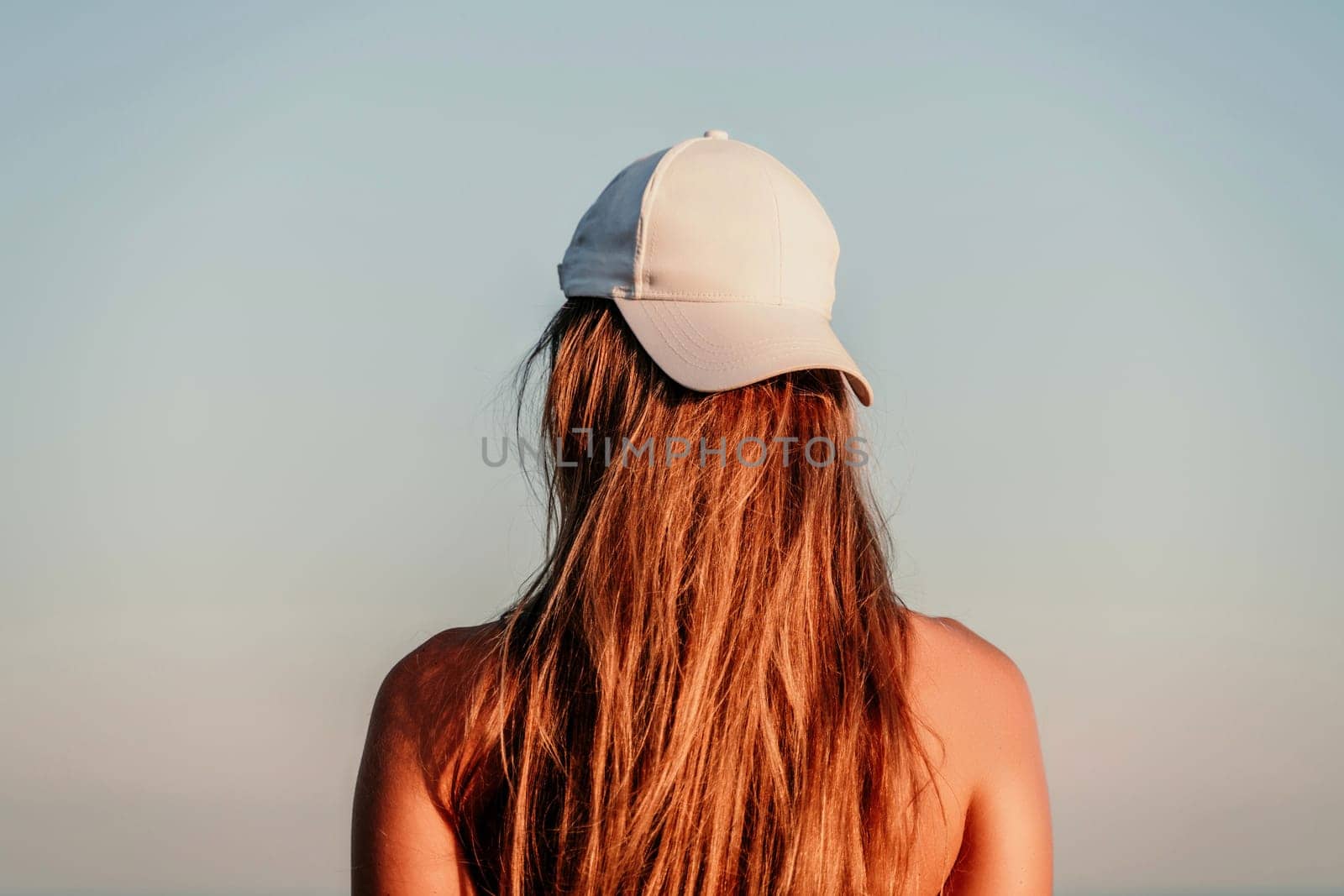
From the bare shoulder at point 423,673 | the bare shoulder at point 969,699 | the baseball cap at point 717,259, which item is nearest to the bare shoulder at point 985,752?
the bare shoulder at point 969,699

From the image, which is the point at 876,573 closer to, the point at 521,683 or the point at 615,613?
the point at 615,613

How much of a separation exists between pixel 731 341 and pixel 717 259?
0.18 m

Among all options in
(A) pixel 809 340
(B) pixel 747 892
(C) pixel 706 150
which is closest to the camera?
(B) pixel 747 892

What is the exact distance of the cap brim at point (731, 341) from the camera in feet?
6.77

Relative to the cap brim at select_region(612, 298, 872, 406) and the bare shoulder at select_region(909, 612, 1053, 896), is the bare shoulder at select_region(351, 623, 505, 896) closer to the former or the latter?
the cap brim at select_region(612, 298, 872, 406)

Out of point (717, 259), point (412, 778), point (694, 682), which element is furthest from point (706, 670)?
point (717, 259)

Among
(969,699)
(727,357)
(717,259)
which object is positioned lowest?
(969,699)

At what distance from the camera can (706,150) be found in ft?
7.50

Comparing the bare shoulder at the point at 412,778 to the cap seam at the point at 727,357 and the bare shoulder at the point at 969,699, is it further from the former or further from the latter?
the bare shoulder at the point at 969,699

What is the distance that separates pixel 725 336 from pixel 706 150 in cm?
39

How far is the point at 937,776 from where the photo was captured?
209cm

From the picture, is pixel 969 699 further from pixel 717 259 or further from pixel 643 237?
pixel 643 237

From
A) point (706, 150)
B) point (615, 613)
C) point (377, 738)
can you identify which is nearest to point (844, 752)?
point (615, 613)

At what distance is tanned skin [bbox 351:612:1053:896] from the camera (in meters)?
2.11
